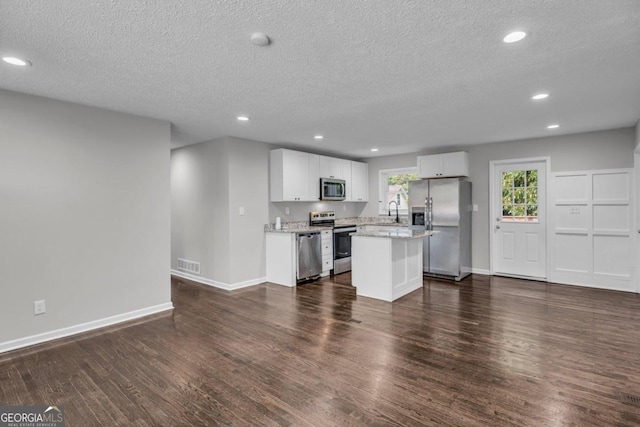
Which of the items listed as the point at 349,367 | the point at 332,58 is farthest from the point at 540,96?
the point at 349,367

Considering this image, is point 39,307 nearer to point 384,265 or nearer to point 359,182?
point 384,265

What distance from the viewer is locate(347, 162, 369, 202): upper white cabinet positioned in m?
7.20

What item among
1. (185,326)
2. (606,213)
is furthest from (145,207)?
(606,213)

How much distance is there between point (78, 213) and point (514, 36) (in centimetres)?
426

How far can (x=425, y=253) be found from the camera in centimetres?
600

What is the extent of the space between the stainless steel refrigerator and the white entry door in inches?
19.8

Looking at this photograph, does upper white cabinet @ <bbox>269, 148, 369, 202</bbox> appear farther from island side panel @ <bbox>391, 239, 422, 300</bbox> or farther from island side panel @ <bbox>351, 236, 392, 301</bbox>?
island side panel @ <bbox>391, 239, 422, 300</bbox>

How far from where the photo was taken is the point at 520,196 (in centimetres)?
571

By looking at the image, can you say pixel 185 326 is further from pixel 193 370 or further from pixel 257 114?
pixel 257 114

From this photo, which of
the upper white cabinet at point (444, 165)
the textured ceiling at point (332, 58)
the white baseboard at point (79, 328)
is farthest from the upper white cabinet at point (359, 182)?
the white baseboard at point (79, 328)

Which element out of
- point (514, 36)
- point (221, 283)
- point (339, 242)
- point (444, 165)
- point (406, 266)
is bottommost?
point (221, 283)

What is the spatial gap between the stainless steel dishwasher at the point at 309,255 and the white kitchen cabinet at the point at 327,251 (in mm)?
120

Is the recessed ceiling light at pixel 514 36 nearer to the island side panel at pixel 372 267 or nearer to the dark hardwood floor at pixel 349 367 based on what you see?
the dark hardwood floor at pixel 349 367

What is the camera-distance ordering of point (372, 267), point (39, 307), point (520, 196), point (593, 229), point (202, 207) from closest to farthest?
1. point (39, 307)
2. point (372, 267)
3. point (593, 229)
4. point (202, 207)
5. point (520, 196)
